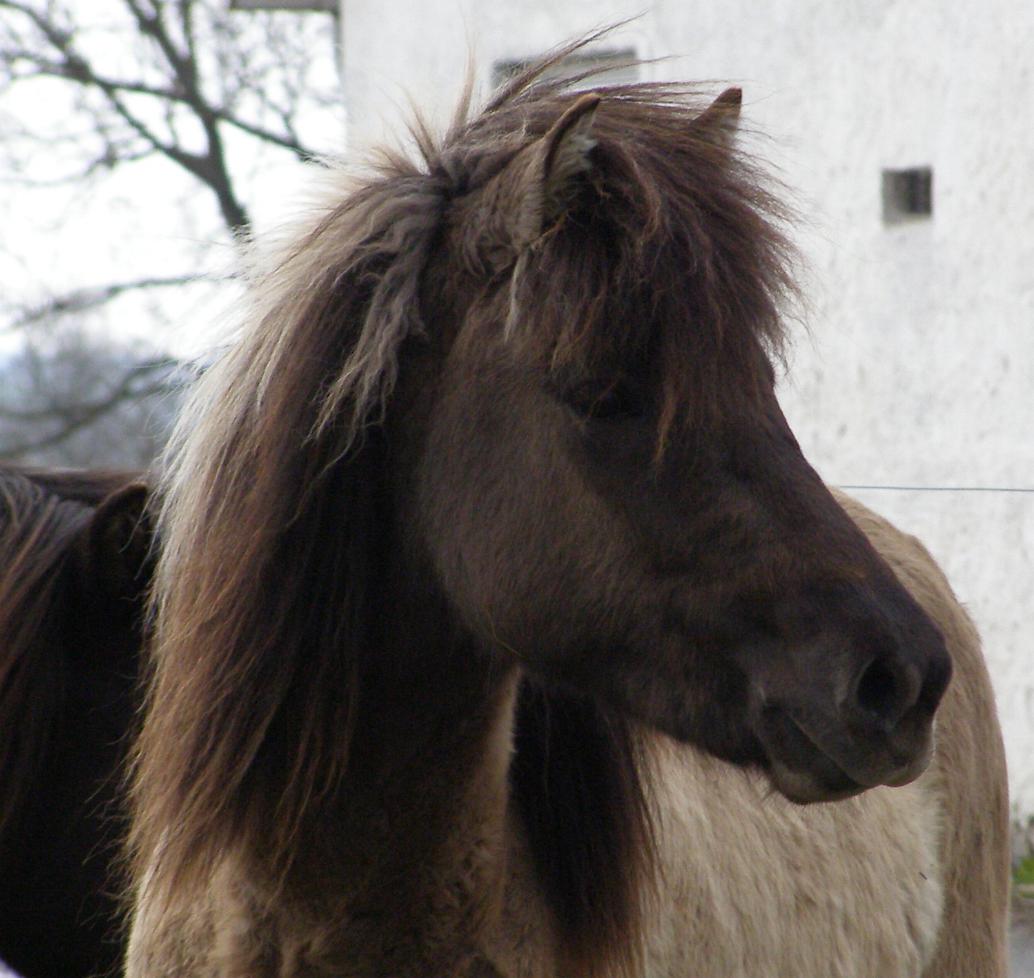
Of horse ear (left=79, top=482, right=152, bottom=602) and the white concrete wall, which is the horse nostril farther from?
the white concrete wall

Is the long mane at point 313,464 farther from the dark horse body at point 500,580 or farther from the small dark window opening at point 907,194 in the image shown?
the small dark window opening at point 907,194

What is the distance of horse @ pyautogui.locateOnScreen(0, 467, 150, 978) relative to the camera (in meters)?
2.69

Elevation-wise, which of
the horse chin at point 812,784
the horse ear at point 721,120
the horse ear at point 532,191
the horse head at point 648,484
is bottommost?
the horse chin at point 812,784

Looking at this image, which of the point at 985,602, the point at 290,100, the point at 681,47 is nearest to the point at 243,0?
the point at 290,100

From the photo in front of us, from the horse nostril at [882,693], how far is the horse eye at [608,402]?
0.43 meters

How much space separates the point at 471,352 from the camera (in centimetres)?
189

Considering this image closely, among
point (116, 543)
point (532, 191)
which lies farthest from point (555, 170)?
point (116, 543)

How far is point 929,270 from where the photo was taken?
6.45 meters

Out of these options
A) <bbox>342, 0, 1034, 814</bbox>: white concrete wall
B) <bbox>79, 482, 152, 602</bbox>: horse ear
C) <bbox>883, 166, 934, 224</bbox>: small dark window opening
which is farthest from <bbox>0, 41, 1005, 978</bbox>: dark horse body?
<bbox>883, 166, 934, 224</bbox>: small dark window opening

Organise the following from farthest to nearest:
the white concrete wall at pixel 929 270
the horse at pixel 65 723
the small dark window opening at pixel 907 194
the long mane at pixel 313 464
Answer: the small dark window opening at pixel 907 194, the white concrete wall at pixel 929 270, the horse at pixel 65 723, the long mane at pixel 313 464

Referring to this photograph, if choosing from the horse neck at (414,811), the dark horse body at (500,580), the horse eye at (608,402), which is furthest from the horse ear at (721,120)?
the horse neck at (414,811)

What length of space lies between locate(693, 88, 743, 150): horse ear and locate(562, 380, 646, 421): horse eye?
0.45 metres

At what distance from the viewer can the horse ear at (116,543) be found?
2.73 meters

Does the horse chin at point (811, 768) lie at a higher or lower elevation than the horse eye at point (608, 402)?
lower
